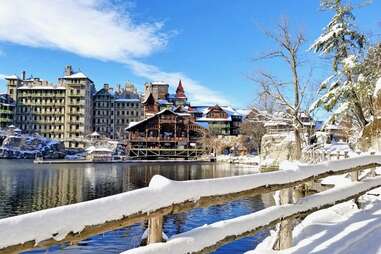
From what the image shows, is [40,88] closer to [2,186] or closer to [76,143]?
[76,143]

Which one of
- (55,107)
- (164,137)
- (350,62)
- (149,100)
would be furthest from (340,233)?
(55,107)

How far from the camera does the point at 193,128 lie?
8925 cm

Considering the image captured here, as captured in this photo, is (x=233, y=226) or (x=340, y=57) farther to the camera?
(x=340, y=57)

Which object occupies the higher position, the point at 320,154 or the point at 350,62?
the point at 350,62

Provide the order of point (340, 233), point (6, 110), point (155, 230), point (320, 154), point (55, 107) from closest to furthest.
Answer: point (155, 230), point (340, 233), point (320, 154), point (6, 110), point (55, 107)

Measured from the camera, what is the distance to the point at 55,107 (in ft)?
359

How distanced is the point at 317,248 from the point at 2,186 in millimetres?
29905

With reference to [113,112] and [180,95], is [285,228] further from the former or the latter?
[113,112]

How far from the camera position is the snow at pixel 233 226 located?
10.9ft

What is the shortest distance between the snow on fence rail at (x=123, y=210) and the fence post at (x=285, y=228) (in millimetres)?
636

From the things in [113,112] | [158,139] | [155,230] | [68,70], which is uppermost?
[68,70]

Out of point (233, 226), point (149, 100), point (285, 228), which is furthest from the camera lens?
point (149, 100)

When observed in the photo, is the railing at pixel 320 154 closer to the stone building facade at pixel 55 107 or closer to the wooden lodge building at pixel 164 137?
the wooden lodge building at pixel 164 137

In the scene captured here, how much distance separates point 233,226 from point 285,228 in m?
1.55
